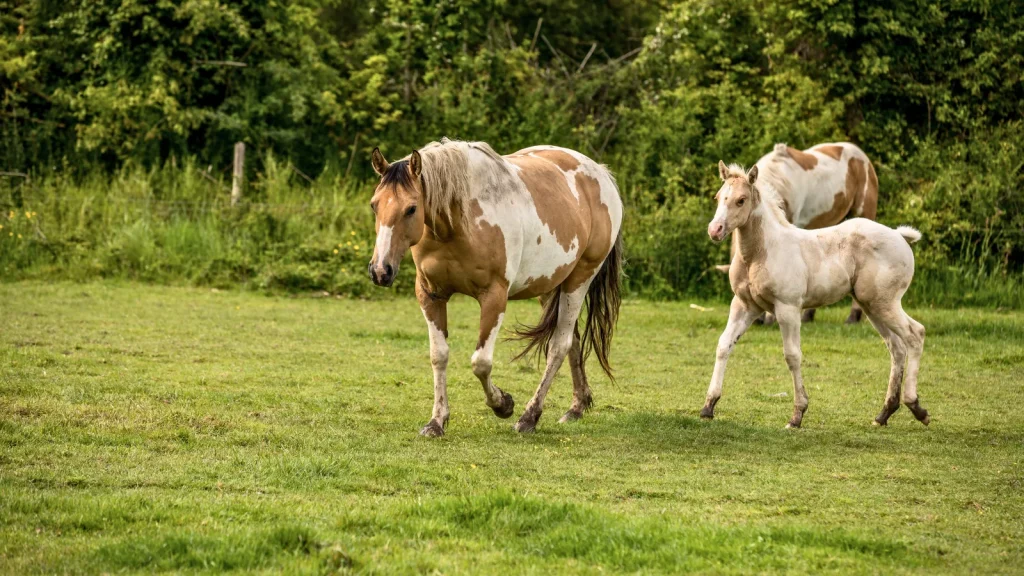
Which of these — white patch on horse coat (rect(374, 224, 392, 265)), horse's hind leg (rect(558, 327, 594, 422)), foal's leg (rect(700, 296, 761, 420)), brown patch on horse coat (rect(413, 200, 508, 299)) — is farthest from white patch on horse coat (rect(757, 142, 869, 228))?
white patch on horse coat (rect(374, 224, 392, 265))

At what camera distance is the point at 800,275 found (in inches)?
296

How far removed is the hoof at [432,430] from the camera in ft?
21.6

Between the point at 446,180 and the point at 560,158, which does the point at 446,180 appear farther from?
the point at 560,158

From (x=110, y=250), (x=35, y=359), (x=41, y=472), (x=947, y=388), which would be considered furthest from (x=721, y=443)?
(x=110, y=250)

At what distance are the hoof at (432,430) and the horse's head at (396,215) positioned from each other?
958 millimetres

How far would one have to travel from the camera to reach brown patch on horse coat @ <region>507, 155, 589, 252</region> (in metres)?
7.10

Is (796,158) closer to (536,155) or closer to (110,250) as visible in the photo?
(536,155)

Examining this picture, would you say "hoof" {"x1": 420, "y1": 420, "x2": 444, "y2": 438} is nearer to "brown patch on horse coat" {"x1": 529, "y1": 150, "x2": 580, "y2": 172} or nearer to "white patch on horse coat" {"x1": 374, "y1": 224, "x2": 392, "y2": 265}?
"white patch on horse coat" {"x1": 374, "y1": 224, "x2": 392, "y2": 265}

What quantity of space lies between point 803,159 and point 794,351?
555 centimetres

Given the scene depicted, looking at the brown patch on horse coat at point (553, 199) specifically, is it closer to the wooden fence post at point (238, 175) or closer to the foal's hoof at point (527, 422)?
the foal's hoof at point (527, 422)

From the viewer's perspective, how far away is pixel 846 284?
25.1 feet

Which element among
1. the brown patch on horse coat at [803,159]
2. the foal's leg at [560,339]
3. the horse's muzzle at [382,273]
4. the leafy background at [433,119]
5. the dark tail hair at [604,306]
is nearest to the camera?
the horse's muzzle at [382,273]

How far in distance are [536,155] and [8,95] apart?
13562 millimetres

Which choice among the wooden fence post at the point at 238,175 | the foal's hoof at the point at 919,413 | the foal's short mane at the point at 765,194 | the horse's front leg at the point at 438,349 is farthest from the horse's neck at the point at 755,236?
the wooden fence post at the point at 238,175
